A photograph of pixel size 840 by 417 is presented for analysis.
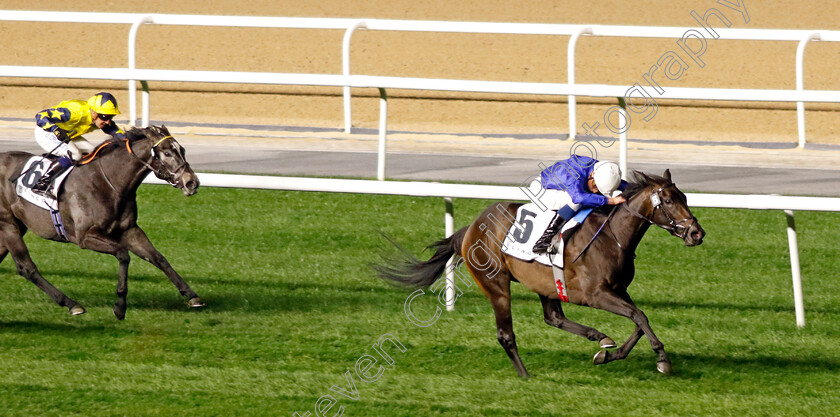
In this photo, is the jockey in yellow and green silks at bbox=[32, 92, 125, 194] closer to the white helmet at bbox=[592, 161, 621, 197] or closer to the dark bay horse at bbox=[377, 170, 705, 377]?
the dark bay horse at bbox=[377, 170, 705, 377]

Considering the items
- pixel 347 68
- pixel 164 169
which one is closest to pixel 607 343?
pixel 164 169

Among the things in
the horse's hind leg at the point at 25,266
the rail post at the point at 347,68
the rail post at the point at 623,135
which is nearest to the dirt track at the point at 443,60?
the rail post at the point at 347,68

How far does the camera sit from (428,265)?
5.95m

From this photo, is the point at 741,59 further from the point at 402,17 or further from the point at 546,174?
the point at 546,174

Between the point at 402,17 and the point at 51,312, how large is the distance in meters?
15.8

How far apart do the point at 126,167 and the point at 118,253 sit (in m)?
0.47

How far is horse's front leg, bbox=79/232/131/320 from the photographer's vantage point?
6395mm

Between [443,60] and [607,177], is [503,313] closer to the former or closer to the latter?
[607,177]

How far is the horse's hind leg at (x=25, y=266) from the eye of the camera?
6.41m

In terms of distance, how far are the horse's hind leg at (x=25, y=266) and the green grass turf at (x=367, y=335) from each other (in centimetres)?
11

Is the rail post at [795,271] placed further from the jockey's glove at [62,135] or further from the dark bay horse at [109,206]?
the jockey's glove at [62,135]

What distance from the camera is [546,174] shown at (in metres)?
5.67

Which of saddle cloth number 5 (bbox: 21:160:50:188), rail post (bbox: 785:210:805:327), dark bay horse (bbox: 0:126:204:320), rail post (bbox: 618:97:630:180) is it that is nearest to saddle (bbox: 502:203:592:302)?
rail post (bbox: 618:97:630:180)

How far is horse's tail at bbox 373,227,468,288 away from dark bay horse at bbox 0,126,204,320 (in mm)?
1172
